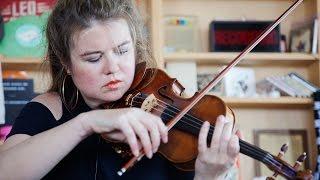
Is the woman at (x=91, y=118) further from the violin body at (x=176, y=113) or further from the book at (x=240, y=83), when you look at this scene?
the book at (x=240, y=83)

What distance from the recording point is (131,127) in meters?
0.82

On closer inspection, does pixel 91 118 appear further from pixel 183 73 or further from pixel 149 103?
pixel 183 73

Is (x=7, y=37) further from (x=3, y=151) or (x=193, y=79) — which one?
(x=3, y=151)

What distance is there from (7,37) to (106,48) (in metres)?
1.45

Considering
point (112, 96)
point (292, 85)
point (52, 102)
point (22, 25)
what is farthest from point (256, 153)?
point (22, 25)

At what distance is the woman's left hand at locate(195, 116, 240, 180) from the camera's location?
934mm

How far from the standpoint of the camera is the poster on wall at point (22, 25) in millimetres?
2252

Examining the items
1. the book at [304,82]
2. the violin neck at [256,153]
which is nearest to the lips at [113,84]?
the violin neck at [256,153]

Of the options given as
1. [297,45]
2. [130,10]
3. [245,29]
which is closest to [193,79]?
[245,29]

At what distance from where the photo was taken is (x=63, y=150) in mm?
868

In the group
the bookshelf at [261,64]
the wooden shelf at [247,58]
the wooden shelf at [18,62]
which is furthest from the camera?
the bookshelf at [261,64]

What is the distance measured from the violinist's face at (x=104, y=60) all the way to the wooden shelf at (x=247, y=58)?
1.24 metres

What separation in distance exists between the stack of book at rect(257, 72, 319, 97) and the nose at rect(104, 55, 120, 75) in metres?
1.52

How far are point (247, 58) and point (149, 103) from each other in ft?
4.51
